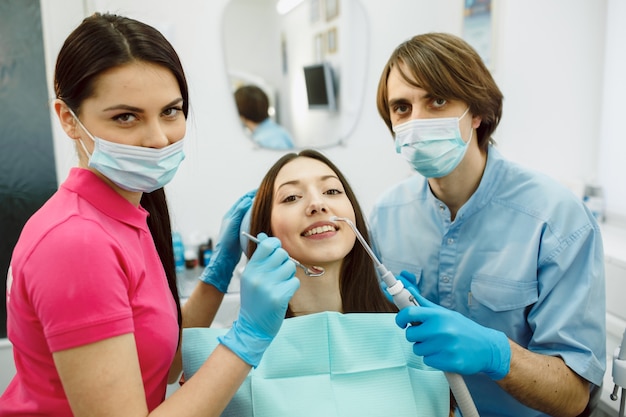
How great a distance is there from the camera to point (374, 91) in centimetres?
239

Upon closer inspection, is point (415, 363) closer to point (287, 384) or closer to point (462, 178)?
point (287, 384)

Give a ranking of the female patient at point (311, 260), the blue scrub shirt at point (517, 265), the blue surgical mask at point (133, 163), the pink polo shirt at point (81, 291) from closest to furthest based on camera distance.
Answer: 1. the pink polo shirt at point (81, 291)
2. the blue surgical mask at point (133, 163)
3. the female patient at point (311, 260)
4. the blue scrub shirt at point (517, 265)

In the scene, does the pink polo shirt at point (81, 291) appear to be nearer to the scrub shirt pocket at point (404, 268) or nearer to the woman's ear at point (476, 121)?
the scrub shirt pocket at point (404, 268)

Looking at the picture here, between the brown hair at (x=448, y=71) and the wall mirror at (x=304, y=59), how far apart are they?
0.96 metres

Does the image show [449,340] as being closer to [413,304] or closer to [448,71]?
[413,304]

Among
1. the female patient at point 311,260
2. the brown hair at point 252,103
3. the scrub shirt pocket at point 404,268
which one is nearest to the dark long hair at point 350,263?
the female patient at point 311,260

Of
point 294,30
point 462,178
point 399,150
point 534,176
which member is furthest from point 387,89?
point 294,30

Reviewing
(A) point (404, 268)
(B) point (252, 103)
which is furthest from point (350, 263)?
(B) point (252, 103)

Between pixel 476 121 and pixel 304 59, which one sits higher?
pixel 304 59

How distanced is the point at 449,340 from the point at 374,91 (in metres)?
1.63

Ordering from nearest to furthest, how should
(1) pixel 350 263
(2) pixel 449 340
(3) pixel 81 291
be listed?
(3) pixel 81 291
(2) pixel 449 340
(1) pixel 350 263

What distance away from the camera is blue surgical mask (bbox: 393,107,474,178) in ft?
4.30

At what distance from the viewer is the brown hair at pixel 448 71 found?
1297 millimetres

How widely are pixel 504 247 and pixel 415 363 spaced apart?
0.42 metres
